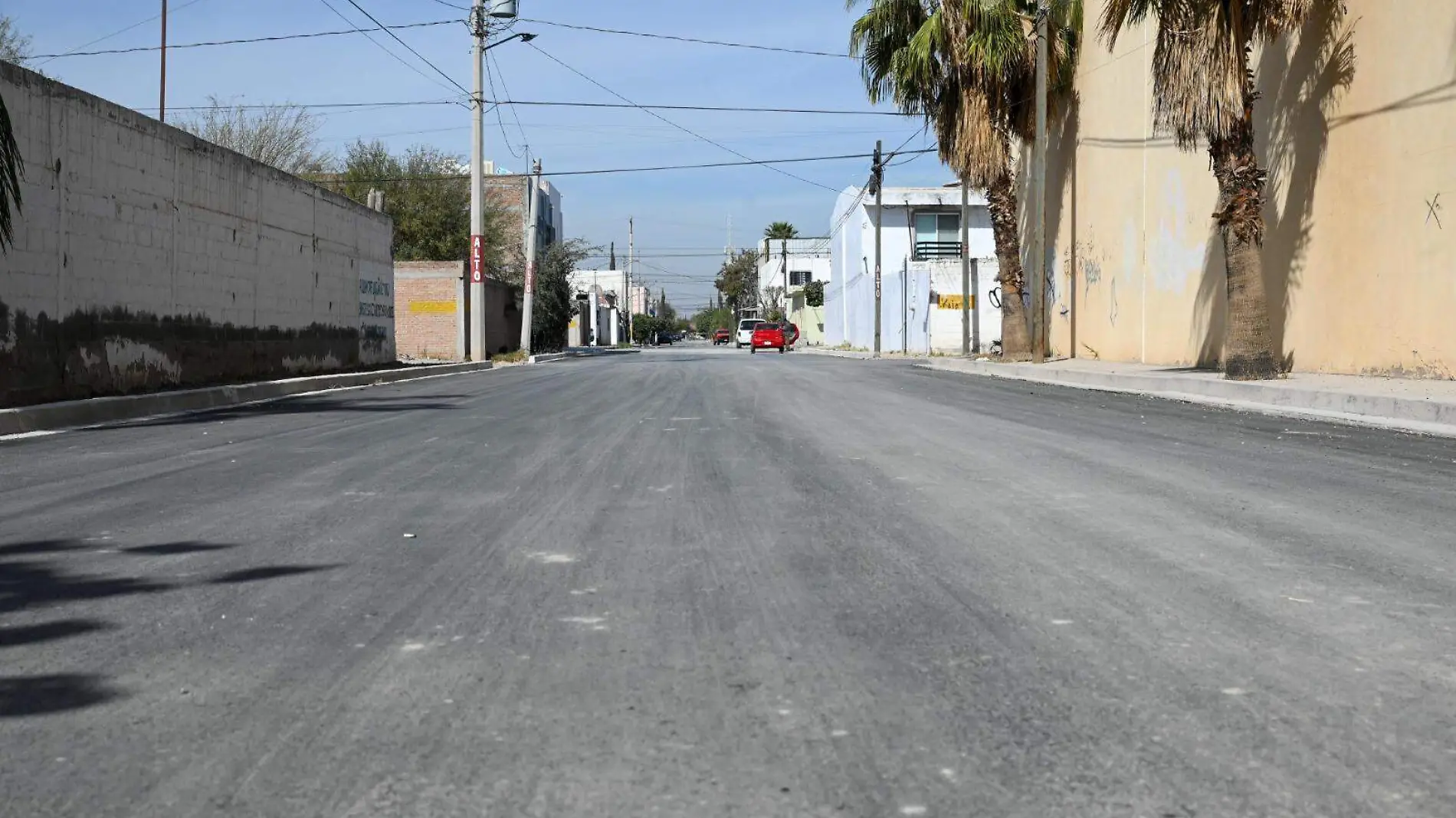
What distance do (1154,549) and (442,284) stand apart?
38.7 metres

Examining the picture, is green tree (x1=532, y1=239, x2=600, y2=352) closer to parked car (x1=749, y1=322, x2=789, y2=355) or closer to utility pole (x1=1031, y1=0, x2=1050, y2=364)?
parked car (x1=749, y1=322, x2=789, y2=355)

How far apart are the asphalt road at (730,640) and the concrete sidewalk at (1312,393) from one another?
148 inches

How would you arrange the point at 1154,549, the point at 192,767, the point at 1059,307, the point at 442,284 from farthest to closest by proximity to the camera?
1. the point at 442,284
2. the point at 1059,307
3. the point at 1154,549
4. the point at 192,767

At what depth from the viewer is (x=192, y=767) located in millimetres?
2963

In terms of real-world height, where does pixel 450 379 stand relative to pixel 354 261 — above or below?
below

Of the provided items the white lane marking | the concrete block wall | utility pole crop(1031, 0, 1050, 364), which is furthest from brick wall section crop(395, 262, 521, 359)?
the white lane marking

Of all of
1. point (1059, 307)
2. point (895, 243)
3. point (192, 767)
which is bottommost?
point (192, 767)

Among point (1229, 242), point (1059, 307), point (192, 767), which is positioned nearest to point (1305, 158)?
point (1229, 242)

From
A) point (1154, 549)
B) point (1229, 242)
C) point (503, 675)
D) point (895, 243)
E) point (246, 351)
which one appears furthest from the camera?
point (895, 243)

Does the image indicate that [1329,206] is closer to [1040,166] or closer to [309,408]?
[1040,166]

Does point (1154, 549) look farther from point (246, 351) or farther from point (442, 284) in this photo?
point (442, 284)

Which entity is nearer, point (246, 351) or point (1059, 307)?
point (246, 351)

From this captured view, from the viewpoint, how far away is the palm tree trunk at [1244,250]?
56.4 ft

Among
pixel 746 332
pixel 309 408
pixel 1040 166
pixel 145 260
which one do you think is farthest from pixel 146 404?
pixel 746 332
